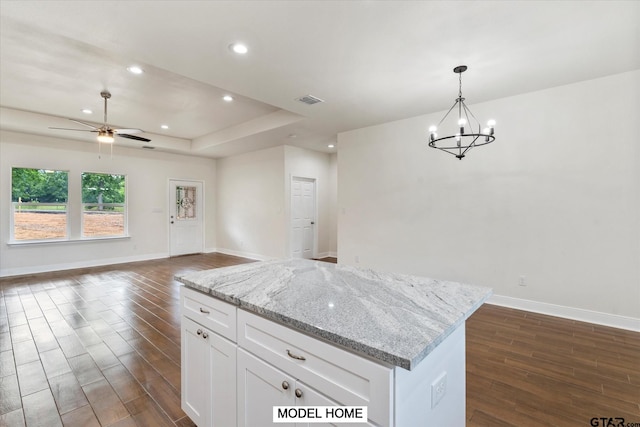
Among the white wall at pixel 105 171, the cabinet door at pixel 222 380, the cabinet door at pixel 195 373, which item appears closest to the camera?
the cabinet door at pixel 222 380

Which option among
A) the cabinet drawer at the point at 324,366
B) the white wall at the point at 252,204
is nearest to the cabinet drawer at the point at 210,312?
the cabinet drawer at the point at 324,366

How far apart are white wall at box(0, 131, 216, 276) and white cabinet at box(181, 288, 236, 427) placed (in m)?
6.14

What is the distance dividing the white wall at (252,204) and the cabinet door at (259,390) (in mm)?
5157

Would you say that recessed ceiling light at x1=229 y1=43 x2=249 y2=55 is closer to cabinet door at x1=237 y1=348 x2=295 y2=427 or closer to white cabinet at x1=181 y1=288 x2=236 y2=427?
white cabinet at x1=181 y1=288 x2=236 y2=427

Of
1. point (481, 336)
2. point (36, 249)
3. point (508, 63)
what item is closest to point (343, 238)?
point (481, 336)

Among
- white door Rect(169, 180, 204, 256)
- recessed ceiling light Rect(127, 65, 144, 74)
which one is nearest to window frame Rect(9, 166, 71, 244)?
white door Rect(169, 180, 204, 256)

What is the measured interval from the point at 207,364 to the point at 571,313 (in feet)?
13.1

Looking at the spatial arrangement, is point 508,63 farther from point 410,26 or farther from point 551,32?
point 410,26

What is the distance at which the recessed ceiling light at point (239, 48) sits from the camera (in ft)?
8.44

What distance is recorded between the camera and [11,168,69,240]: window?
547cm

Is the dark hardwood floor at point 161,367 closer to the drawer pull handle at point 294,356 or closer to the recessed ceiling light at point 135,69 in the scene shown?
the drawer pull handle at point 294,356

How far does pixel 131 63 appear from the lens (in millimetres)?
3258

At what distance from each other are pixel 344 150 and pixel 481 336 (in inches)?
144

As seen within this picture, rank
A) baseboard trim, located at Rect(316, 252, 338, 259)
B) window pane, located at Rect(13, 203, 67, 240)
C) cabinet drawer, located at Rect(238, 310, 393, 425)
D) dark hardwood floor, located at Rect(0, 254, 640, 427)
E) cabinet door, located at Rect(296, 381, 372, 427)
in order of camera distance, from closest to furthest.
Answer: cabinet drawer, located at Rect(238, 310, 393, 425) < cabinet door, located at Rect(296, 381, 372, 427) < dark hardwood floor, located at Rect(0, 254, 640, 427) < window pane, located at Rect(13, 203, 67, 240) < baseboard trim, located at Rect(316, 252, 338, 259)
